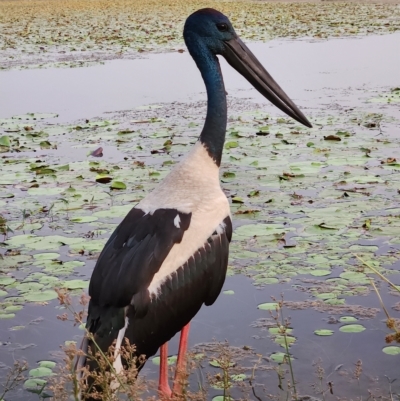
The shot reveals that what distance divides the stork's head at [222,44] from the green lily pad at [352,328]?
1118mm

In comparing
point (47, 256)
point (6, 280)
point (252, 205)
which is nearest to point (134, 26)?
point (252, 205)

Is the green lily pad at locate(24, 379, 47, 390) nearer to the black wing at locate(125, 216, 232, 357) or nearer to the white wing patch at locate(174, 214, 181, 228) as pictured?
the black wing at locate(125, 216, 232, 357)

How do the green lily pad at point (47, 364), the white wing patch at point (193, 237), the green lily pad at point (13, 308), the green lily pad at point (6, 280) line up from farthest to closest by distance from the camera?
the green lily pad at point (6, 280), the green lily pad at point (13, 308), the green lily pad at point (47, 364), the white wing patch at point (193, 237)

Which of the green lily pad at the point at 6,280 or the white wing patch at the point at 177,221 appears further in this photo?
the green lily pad at the point at 6,280

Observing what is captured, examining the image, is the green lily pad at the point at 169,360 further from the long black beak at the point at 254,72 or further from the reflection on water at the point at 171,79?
the reflection on water at the point at 171,79

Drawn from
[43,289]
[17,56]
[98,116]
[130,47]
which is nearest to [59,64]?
[17,56]

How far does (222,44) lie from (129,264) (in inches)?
54.4

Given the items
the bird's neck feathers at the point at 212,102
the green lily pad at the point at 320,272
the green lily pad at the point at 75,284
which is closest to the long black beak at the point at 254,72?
the bird's neck feathers at the point at 212,102

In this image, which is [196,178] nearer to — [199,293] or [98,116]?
[199,293]

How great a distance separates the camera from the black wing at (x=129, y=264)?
8.70 ft

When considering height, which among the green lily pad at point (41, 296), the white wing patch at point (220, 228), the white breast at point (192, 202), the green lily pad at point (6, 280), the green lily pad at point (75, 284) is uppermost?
the white breast at point (192, 202)

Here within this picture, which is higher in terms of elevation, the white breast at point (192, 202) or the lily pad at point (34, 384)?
the white breast at point (192, 202)

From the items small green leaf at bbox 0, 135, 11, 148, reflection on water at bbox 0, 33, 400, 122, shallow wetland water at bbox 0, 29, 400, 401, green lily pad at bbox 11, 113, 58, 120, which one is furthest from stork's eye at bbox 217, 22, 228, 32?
green lily pad at bbox 11, 113, 58, 120

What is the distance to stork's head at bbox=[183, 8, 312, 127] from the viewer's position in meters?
3.57
